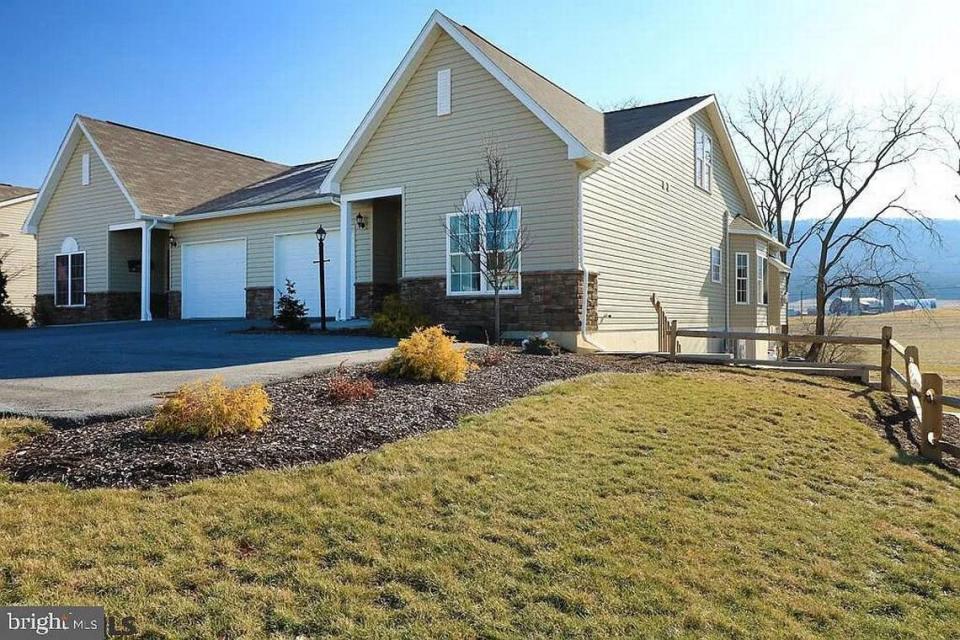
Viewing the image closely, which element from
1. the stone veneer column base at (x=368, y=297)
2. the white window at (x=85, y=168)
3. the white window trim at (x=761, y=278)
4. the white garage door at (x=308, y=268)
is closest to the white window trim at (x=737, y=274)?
the white window trim at (x=761, y=278)

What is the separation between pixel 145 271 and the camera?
2081 centimetres

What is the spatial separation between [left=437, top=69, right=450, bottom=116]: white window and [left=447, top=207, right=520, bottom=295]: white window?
241cm

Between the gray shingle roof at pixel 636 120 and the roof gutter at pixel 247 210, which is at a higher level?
the gray shingle roof at pixel 636 120

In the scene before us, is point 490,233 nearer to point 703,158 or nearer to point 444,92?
point 444,92

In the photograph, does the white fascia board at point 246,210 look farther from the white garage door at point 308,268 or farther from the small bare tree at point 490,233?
the small bare tree at point 490,233

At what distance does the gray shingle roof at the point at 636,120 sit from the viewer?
15594 millimetres

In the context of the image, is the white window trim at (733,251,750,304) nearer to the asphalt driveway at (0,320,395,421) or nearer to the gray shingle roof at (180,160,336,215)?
the gray shingle roof at (180,160,336,215)

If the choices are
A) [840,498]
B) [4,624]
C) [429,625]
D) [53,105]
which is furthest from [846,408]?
[53,105]

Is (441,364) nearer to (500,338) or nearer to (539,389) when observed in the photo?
(539,389)

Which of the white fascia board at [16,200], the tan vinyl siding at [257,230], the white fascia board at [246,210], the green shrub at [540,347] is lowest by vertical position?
the green shrub at [540,347]

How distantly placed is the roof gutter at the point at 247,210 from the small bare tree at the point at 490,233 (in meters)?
4.30

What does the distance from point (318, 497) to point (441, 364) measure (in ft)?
13.6

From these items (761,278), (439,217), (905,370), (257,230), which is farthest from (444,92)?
(761,278)

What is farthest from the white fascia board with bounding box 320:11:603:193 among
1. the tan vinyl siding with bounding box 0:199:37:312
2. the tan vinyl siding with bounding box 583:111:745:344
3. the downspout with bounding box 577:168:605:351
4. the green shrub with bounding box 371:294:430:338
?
the tan vinyl siding with bounding box 0:199:37:312
